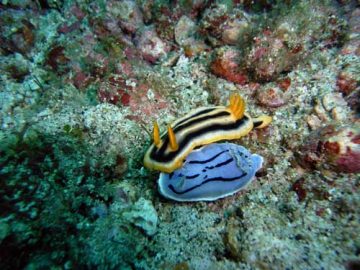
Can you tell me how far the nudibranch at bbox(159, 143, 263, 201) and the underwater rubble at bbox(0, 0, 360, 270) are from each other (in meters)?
0.23

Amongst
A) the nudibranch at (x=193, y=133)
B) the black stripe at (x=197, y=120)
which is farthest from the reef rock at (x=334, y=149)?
the black stripe at (x=197, y=120)

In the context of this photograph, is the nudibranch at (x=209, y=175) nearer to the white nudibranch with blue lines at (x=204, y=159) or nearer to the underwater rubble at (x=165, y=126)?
the white nudibranch with blue lines at (x=204, y=159)

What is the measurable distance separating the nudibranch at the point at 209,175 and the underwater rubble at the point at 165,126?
0.23m

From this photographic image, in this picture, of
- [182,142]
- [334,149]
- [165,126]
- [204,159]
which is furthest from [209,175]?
[334,149]

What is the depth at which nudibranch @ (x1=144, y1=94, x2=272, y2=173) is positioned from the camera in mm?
2846

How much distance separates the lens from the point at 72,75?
4285 millimetres

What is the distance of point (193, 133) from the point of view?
293cm

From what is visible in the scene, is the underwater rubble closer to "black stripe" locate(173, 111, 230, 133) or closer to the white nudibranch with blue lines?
the white nudibranch with blue lines

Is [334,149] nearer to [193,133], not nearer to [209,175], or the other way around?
[209,175]

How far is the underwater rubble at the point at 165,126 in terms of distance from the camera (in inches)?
96.2

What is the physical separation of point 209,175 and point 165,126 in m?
1.16

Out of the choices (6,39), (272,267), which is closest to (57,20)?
(6,39)

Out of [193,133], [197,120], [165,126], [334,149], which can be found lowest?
[334,149]

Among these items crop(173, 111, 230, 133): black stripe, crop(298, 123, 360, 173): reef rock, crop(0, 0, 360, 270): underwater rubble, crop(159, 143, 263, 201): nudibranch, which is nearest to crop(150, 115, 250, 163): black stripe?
crop(173, 111, 230, 133): black stripe
